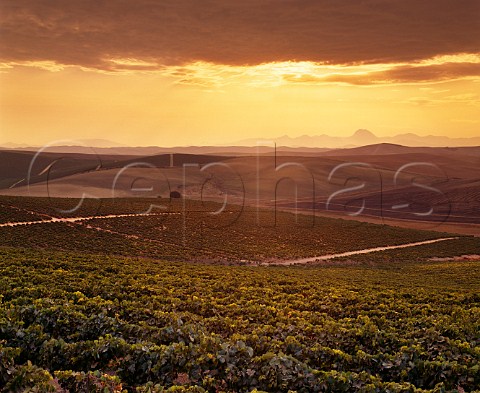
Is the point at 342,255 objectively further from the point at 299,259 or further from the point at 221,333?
the point at 221,333

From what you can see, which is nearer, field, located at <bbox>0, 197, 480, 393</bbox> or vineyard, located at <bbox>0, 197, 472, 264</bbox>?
field, located at <bbox>0, 197, 480, 393</bbox>

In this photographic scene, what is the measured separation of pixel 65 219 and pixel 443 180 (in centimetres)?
14815

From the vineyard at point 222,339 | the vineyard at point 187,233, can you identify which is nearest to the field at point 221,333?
the vineyard at point 222,339

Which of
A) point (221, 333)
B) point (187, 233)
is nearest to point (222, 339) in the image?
point (221, 333)

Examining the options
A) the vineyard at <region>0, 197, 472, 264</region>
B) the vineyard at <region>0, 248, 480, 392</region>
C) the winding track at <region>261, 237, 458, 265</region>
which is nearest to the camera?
the vineyard at <region>0, 248, 480, 392</region>

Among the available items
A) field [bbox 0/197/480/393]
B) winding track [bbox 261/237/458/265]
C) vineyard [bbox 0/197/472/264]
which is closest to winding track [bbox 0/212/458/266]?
winding track [bbox 261/237/458/265]

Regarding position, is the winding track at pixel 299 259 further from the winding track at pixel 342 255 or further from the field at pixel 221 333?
the field at pixel 221 333

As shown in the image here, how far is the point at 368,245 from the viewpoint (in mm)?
69125

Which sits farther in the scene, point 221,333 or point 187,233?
point 187,233

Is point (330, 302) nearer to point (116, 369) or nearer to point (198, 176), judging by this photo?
point (116, 369)

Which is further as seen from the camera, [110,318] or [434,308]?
[434,308]

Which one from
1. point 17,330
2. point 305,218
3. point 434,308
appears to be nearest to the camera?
point 17,330

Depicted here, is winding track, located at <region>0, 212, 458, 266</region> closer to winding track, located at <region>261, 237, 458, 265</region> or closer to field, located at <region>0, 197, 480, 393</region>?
winding track, located at <region>261, 237, 458, 265</region>

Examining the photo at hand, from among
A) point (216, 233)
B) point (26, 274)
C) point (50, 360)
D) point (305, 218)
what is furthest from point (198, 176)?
point (50, 360)
